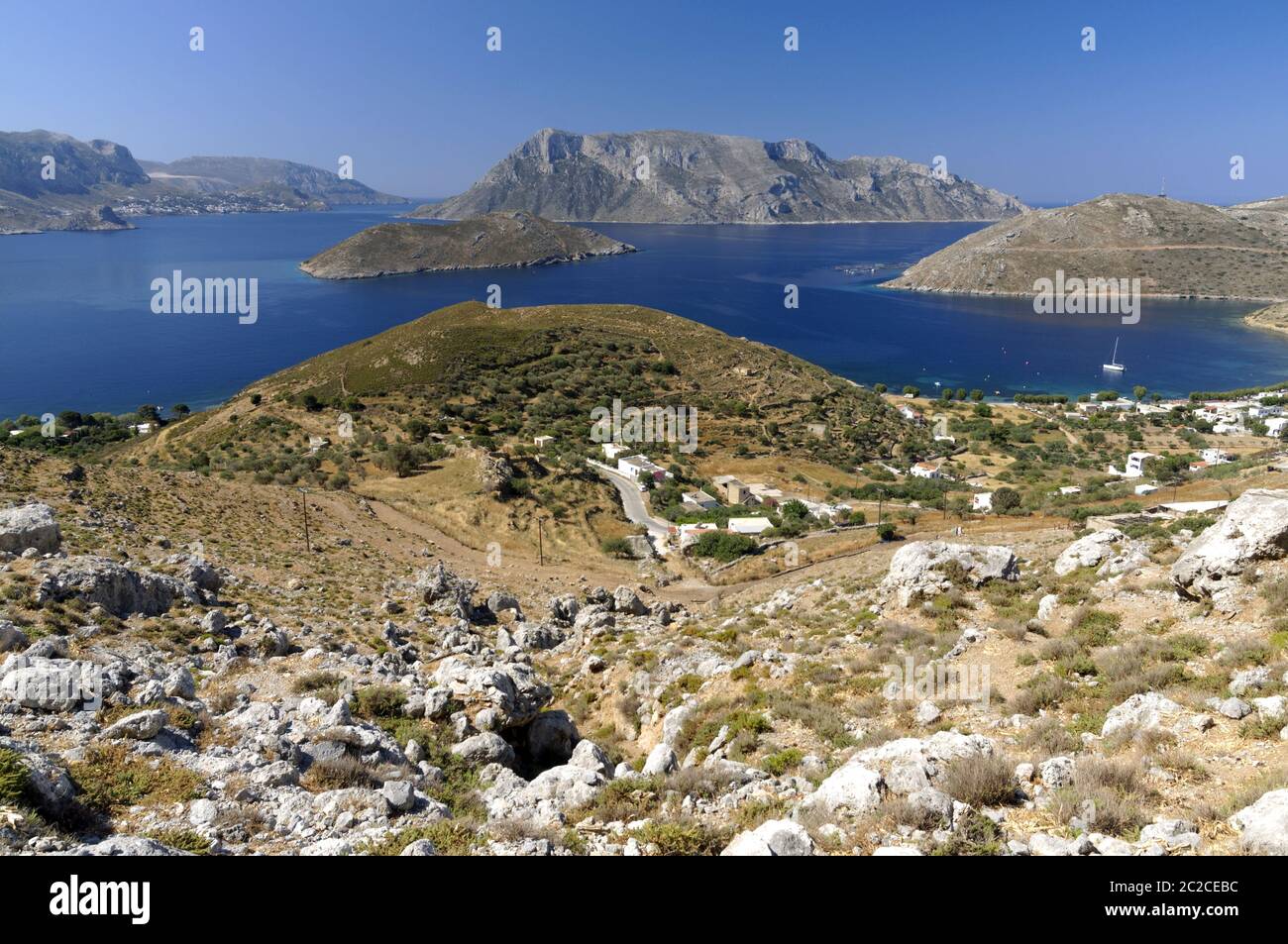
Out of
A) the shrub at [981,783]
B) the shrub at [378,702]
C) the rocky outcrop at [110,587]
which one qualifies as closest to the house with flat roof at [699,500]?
the rocky outcrop at [110,587]

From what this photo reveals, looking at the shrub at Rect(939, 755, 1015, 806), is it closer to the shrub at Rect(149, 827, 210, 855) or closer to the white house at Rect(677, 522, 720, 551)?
the shrub at Rect(149, 827, 210, 855)

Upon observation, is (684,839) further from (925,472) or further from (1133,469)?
(1133,469)

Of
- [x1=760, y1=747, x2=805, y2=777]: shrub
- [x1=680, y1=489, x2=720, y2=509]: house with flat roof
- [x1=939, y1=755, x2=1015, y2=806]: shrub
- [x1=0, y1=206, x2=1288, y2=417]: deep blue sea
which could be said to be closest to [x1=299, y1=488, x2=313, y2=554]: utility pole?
[x1=760, y1=747, x2=805, y2=777]: shrub

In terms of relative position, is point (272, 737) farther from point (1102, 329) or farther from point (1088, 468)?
point (1102, 329)

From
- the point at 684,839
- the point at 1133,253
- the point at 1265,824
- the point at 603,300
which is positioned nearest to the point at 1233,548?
the point at 1265,824
